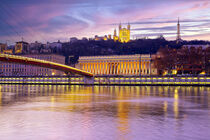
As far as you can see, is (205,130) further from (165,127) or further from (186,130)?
(165,127)

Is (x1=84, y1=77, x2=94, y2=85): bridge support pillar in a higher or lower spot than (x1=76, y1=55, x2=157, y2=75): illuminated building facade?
lower

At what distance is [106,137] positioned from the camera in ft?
34.4

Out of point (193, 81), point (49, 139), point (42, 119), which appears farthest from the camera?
point (193, 81)

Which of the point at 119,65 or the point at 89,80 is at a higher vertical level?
the point at 119,65

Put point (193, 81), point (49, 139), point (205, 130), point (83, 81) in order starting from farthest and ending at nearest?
1. point (83, 81)
2. point (193, 81)
3. point (205, 130)
4. point (49, 139)

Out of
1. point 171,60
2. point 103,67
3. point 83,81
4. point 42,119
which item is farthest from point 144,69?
point 42,119

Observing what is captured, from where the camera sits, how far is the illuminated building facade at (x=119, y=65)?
157 metres

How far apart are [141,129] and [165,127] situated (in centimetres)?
120

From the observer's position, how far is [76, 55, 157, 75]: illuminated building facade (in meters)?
157

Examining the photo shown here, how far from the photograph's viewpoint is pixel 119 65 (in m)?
161

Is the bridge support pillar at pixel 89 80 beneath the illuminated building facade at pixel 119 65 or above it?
beneath

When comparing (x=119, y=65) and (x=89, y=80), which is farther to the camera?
(x=119, y=65)

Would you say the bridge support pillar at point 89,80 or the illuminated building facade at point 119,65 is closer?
the bridge support pillar at point 89,80

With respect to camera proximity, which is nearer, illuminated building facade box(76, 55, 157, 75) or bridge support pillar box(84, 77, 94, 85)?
bridge support pillar box(84, 77, 94, 85)
